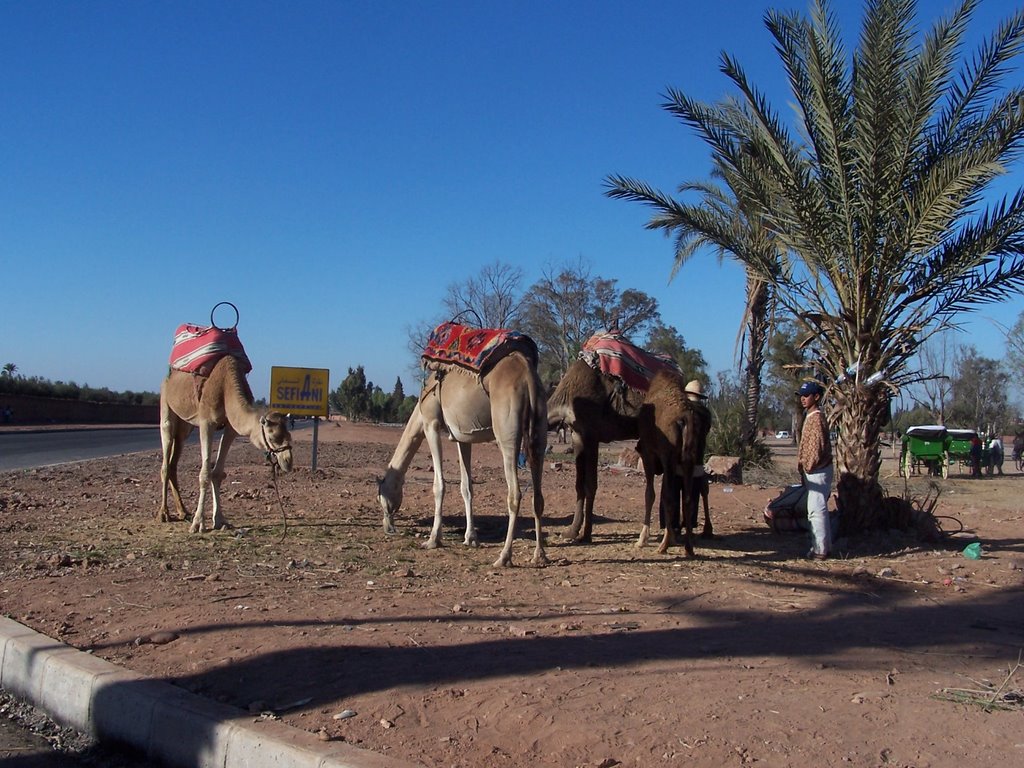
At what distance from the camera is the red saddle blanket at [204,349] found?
10.4 meters

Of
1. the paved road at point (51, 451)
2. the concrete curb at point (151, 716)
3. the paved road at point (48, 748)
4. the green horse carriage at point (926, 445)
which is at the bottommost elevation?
the paved road at point (48, 748)

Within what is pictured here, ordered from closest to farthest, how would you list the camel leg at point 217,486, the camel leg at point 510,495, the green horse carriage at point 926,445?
the camel leg at point 510,495
the camel leg at point 217,486
the green horse carriage at point 926,445

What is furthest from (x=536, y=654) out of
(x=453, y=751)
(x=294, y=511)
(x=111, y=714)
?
(x=294, y=511)

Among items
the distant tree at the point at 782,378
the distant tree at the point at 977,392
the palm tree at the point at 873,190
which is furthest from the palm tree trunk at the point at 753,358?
the distant tree at the point at 977,392

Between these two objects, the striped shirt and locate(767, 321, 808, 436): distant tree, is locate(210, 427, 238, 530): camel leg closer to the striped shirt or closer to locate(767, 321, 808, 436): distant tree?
the striped shirt

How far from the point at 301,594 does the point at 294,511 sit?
5280 millimetres

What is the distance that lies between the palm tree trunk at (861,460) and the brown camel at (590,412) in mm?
2454

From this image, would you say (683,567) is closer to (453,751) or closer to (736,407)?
(453,751)

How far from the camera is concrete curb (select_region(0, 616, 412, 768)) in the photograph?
4074mm

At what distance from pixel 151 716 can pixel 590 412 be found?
6.63 meters

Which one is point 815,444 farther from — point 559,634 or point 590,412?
point 559,634

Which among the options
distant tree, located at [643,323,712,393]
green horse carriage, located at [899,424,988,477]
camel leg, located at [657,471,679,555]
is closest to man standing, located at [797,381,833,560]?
camel leg, located at [657,471,679,555]

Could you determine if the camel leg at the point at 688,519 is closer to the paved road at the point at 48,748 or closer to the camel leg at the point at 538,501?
the camel leg at the point at 538,501

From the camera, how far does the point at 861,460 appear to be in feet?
33.7
